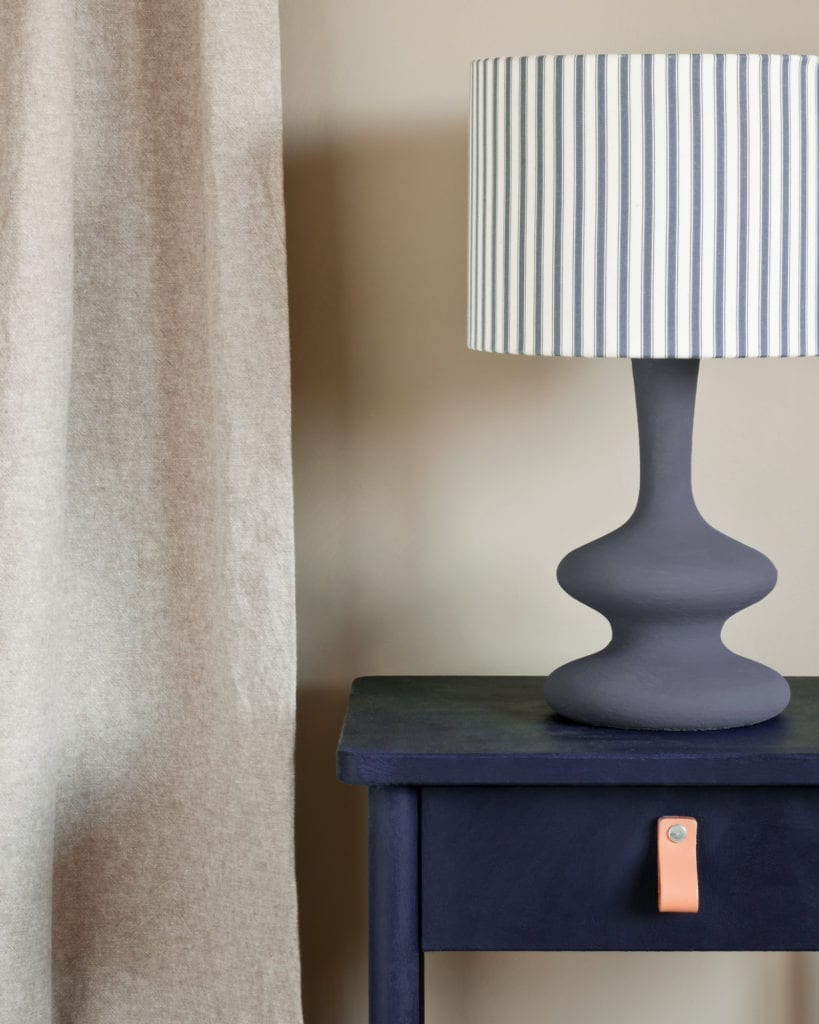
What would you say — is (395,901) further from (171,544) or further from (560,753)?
(171,544)

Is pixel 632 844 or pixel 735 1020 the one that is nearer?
pixel 632 844

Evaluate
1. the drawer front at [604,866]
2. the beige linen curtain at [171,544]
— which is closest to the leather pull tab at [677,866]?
the drawer front at [604,866]

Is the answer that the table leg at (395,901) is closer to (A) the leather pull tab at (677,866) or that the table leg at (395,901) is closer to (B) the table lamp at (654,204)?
(A) the leather pull tab at (677,866)

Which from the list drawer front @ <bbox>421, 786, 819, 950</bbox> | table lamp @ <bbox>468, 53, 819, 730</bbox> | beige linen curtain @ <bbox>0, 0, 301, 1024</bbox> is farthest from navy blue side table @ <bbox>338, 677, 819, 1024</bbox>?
table lamp @ <bbox>468, 53, 819, 730</bbox>

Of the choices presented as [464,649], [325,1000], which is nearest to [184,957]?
[325,1000]

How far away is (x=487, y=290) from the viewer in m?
0.99

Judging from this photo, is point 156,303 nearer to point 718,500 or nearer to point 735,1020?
point 718,500

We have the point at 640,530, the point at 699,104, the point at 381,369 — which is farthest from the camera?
the point at 381,369

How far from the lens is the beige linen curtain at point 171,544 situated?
1.12 metres

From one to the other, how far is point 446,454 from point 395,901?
486 mm

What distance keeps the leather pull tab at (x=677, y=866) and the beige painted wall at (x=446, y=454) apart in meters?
0.36

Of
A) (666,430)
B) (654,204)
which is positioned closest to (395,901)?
(666,430)

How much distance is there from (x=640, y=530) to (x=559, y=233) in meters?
0.26

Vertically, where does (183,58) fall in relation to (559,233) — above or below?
above
